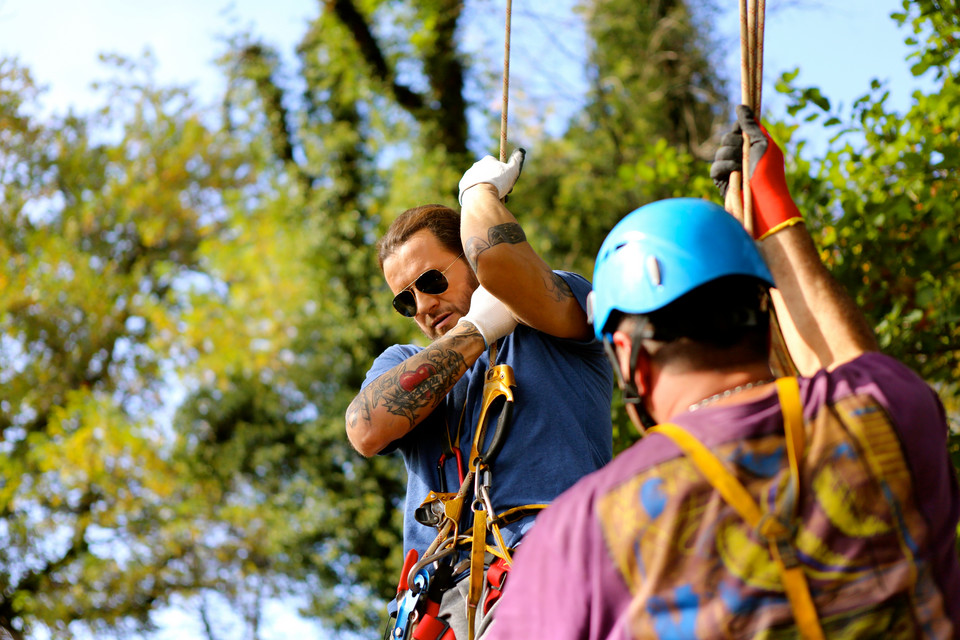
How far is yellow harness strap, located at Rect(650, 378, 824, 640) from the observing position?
115 cm

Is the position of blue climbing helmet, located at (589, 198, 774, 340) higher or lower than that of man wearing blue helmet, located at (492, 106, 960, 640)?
higher

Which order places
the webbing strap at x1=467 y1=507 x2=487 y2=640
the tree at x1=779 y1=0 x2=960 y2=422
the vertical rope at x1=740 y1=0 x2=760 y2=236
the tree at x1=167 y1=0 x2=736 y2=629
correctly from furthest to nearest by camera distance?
the tree at x1=167 y1=0 x2=736 y2=629 → the tree at x1=779 y1=0 x2=960 y2=422 → the webbing strap at x1=467 y1=507 x2=487 y2=640 → the vertical rope at x1=740 y1=0 x2=760 y2=236

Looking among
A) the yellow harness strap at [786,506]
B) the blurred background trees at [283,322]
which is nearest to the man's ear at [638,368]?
the yellow harness strap at [786,506]

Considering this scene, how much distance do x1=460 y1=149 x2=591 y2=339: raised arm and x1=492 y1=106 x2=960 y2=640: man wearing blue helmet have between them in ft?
2.30

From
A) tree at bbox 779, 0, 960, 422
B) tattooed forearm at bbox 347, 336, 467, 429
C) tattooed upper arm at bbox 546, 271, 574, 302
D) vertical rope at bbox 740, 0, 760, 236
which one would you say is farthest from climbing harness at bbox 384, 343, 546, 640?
tree at bbox 779, 0, 960, 422

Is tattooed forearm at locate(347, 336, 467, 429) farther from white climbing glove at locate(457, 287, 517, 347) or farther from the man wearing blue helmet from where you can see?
the man wearing blue helmet

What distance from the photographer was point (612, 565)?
122 cm

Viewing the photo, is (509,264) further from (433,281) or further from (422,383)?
(433,281)

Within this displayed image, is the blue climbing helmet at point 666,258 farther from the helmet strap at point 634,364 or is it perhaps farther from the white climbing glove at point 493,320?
the white climbing glove at point 493,320

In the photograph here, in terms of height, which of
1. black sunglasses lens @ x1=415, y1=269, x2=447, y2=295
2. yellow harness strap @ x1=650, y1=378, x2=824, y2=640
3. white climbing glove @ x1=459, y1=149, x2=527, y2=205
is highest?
white climbing glove @ x1=459, y1=149, x2=527, y2=205

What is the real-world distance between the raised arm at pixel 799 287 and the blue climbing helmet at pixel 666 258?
0.43 ft

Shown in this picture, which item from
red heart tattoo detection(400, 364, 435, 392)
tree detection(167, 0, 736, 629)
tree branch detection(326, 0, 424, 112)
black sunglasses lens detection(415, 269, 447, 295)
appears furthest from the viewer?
tree branch detection(326, 0, 424, 112)

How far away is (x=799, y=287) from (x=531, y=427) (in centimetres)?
83

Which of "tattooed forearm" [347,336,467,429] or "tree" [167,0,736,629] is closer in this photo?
"tattooed forearm" [347,336,467,429]
